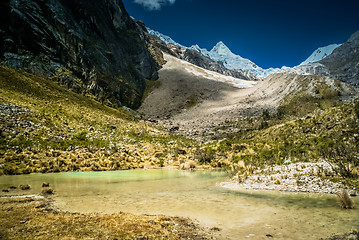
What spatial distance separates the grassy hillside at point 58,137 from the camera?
63.0ft

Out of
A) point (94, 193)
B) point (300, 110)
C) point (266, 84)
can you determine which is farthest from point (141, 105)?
point (94, 193)

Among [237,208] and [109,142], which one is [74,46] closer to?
[109,142]

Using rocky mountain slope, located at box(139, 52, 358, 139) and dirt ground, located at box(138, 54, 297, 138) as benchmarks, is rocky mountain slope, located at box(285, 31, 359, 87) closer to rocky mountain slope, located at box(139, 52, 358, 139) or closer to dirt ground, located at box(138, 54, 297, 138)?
dirt ground, located at box(138, 54, 297, 138)

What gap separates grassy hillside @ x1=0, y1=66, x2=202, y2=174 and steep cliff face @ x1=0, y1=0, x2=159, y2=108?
18.6 ft

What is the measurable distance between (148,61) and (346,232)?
101089 mm

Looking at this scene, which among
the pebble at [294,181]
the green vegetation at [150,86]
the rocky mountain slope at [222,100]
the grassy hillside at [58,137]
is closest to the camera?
the pebble at [294,181]

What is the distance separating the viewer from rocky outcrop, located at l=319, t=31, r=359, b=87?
388 ft

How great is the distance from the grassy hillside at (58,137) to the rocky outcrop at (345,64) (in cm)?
11880

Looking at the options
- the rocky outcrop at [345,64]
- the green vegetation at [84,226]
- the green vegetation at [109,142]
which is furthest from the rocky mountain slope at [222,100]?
the rocky outcrop at [345,64]

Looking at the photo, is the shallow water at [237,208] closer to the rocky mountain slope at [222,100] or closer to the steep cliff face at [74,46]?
the rocky mountain slope at [222,100]

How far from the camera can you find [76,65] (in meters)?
51.3

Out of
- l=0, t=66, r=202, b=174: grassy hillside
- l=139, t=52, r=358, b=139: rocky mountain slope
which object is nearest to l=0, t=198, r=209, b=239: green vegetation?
l=0, t=66, r=202, b=174: grassy hillside

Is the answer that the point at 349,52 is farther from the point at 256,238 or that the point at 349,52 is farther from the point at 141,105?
the point at 256,238

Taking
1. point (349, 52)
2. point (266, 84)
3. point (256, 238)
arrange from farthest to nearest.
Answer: point (349, 52) → point (266, 84) → point (256, 238)
